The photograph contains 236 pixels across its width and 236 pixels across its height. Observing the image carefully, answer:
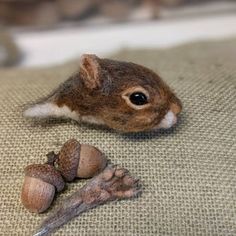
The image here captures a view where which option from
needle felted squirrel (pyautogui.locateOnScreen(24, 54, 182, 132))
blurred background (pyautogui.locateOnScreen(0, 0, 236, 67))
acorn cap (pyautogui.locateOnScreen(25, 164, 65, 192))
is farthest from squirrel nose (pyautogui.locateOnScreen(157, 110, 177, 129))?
blurred background (pyautogui.locateOnScreen(0, 0, 236, 67))

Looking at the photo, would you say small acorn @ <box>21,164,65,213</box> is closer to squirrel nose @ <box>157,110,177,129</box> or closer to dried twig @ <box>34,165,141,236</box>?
dried twig @ <box>34,165,141,236</box>

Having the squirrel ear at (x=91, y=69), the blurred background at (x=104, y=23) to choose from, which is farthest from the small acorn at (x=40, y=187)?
the blurred background at (x=104, y=23)

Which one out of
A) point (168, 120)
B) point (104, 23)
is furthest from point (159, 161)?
point (104, 23)

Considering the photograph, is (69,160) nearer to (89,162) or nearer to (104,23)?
(89,162)

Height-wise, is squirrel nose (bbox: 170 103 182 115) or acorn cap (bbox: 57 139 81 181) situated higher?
squirrel nose (bbox: 170 103 182 115)

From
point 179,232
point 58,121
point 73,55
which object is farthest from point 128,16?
point 179,232

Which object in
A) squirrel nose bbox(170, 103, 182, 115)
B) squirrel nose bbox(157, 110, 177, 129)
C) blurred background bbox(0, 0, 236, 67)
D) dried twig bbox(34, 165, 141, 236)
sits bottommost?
blurred background bbox(0, 0, 236, 67)

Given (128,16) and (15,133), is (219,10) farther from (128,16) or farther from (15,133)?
(15,133)
